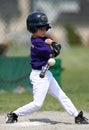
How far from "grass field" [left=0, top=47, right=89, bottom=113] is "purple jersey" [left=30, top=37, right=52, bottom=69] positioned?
250 centimetres

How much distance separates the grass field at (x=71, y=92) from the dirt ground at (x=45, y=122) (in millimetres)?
1074

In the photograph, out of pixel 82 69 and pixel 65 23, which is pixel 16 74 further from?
pixel 65 23

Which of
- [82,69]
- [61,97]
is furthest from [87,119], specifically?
[82,69]

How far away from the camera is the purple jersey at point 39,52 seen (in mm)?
9828

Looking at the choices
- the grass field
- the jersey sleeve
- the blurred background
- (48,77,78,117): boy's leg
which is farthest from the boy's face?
the blurred background

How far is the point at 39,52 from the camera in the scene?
985cm

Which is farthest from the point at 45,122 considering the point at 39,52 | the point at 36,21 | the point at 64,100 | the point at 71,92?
the point at 71,92

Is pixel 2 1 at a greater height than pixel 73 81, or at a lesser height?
greater

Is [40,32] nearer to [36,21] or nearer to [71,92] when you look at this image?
[36,21]

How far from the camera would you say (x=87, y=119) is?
33.9 feet

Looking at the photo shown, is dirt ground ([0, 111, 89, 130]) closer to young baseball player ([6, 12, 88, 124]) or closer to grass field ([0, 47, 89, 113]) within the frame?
young baseball player ([6, 12, 88, 124])

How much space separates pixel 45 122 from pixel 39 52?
123 centimetres

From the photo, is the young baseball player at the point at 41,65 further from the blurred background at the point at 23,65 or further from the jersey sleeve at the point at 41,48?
the blurred background at the point at 23,65

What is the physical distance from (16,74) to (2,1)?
15.7 ft
